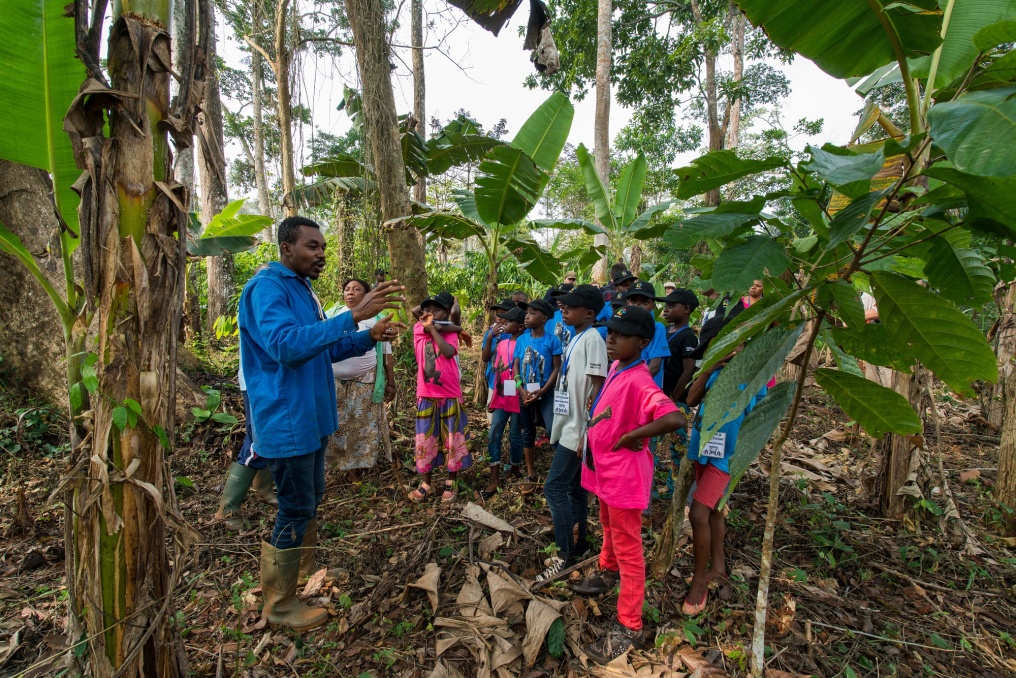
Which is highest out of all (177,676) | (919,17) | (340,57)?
(340,57)

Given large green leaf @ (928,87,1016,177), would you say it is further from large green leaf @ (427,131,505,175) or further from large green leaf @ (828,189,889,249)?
large green leaf @ (427,131,505,175)

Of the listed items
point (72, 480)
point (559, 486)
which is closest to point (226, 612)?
point (72, 480)

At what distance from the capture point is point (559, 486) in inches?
121

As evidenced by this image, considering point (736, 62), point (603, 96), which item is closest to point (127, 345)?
point (603, 96)

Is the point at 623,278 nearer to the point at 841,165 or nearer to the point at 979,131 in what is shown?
the point at 841,165

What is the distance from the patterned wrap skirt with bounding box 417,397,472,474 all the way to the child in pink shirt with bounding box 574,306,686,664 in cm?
175

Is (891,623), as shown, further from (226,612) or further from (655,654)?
(226,612)

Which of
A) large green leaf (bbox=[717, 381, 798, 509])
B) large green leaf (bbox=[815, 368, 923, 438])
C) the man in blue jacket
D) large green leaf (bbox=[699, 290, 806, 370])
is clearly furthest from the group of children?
the man in blue jacket

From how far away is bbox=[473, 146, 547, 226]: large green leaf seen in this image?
15.4 ft

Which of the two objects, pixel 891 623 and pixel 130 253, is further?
pixel 891 623

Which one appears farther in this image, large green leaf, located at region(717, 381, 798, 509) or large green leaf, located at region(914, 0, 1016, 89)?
large green leaf, located at region(914, 0, 1016, 89)

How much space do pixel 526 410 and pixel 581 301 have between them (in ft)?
5.05

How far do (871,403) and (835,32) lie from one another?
129cm

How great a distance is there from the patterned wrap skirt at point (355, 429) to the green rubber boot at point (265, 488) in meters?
0.53
